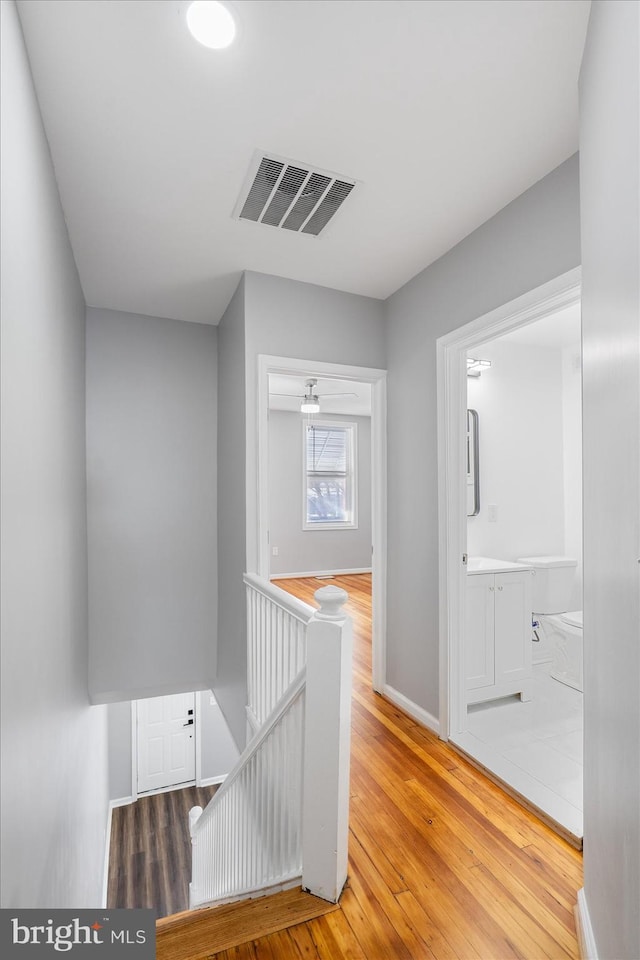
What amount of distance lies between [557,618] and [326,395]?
4.01 metres

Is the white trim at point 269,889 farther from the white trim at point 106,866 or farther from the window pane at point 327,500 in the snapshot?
the window pane at point 327,500

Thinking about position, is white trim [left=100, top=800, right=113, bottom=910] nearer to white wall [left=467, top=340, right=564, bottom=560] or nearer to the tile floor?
the tile floor

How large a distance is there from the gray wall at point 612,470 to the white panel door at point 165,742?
4945 millimetres

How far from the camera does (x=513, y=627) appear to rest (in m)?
2.95

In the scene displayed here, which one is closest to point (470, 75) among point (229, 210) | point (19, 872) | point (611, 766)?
point (229, 210)

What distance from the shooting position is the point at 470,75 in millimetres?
1462

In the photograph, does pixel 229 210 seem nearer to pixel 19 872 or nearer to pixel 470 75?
pixel 470 75

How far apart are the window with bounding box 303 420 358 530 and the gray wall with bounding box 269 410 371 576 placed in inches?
3.7

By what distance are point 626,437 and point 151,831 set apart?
5.70 m

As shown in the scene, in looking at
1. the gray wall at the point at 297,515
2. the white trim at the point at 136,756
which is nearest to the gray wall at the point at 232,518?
the white trim at the point at 136,756

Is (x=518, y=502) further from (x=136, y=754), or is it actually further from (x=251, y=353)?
(x=136, y=754)

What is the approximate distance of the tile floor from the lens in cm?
196

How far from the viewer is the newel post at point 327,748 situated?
4.83ft

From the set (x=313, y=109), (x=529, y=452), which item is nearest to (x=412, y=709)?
(x=529, y=452)
